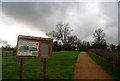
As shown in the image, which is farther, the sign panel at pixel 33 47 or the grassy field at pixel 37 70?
the grassy field at pixel 37 70

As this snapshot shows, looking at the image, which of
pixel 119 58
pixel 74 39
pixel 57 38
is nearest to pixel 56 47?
pixel 57 38

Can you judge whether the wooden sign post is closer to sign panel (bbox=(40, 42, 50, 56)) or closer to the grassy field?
sign panel (bbox=(40, 42, 50, 56))

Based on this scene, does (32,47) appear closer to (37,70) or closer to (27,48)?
(27,48)

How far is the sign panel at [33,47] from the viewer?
10109 millimetres

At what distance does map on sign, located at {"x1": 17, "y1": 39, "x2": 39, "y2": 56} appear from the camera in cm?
1009

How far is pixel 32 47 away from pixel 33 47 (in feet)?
0.16

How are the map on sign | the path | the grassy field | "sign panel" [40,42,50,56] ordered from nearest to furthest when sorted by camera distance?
the map on sign → "sign panel" [40,42,50,56] → the grassy field → the path

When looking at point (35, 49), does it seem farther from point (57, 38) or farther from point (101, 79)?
point (57, 38)

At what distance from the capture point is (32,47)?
10.5m

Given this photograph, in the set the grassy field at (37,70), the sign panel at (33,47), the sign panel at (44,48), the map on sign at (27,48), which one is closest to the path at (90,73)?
the grassy field at (37,70)

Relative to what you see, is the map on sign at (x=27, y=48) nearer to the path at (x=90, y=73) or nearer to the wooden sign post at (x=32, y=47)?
the wooden sign post at (x=32, y=47)

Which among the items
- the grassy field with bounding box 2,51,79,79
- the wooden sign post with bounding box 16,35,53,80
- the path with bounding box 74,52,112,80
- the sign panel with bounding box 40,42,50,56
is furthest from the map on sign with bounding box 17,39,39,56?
the path with bounding box 74,52,112,80

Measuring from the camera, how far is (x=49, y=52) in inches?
423

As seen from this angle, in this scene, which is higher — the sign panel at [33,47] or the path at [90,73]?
the sign panel at [33,47]
